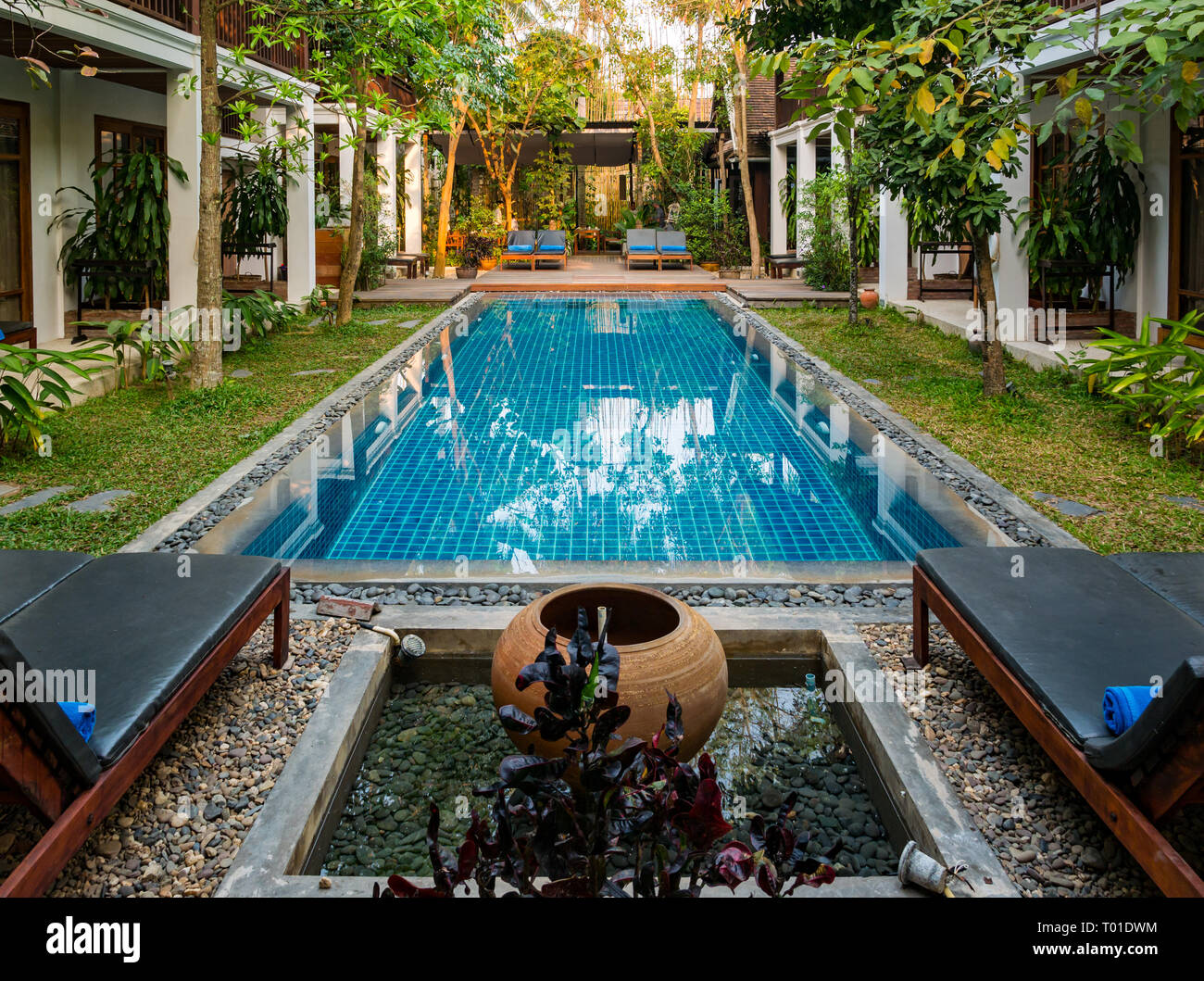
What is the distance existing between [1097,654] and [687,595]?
1.94 metres

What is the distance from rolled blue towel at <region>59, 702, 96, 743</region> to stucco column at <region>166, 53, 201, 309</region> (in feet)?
25.6

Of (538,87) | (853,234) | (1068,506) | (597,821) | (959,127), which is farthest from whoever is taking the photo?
(538,87)

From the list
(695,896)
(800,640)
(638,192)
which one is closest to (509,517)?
(800,640)

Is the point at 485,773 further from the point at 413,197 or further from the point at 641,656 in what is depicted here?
the point at 413,197

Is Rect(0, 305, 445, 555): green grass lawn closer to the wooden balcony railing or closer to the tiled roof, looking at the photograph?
the wooden balcony railing

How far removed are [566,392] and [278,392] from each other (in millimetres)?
2642

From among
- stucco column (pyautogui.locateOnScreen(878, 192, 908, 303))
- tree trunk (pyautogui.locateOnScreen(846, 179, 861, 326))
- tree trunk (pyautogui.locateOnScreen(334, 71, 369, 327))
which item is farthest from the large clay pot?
stucco column (pyautogui.locateOnScreen(878, 192, 908, 303))

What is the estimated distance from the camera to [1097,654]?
3121 millimetres

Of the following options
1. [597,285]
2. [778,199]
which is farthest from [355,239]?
[778,199]

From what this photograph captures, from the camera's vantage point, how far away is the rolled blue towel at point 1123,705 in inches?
104

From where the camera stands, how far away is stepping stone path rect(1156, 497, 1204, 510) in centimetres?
564

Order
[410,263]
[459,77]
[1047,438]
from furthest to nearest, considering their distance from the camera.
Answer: [410,263], [459,77], [1047,438]
